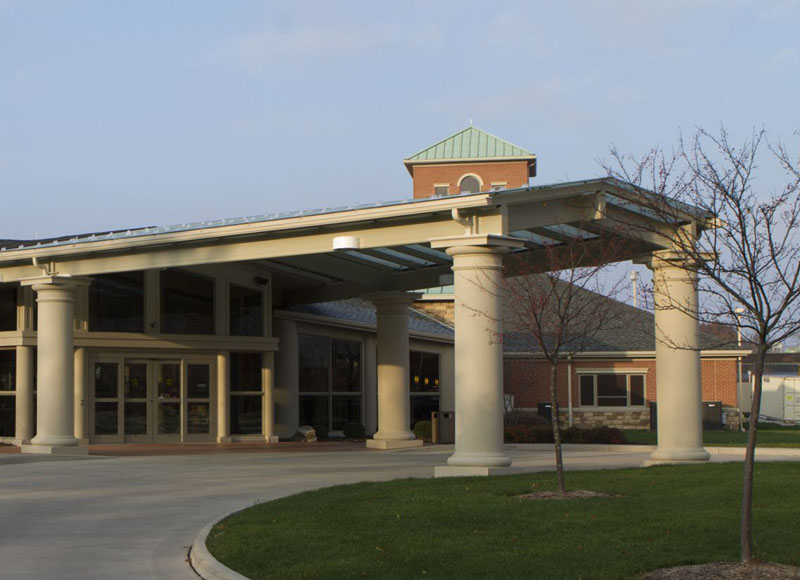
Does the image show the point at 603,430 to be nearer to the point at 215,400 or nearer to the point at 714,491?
the point at 215,400

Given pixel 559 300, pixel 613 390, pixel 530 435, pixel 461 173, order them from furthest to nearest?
pixel 461 173
pixel 613 390
pixel 530 435
pixel 559 300

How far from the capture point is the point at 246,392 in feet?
90.7

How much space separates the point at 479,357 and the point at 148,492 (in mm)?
4992

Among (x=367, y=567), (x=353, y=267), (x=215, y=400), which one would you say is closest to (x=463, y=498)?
(x=367, y=567)

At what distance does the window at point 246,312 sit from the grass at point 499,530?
536 inches

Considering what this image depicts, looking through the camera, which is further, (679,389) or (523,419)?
(523,419)

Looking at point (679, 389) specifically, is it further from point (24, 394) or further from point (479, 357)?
point (24, 394)

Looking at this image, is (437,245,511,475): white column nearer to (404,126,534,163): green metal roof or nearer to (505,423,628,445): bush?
(505,423,628,445): bush

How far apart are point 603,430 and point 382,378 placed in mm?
6271

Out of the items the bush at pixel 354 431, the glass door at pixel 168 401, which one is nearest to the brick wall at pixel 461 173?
the bush at pixel 354 431

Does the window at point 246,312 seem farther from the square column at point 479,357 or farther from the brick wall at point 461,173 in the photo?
the brick wall at point 461,173

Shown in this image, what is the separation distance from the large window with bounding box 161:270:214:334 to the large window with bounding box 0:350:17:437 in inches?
142

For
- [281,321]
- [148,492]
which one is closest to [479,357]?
[148,492]

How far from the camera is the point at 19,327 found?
25.2 m
